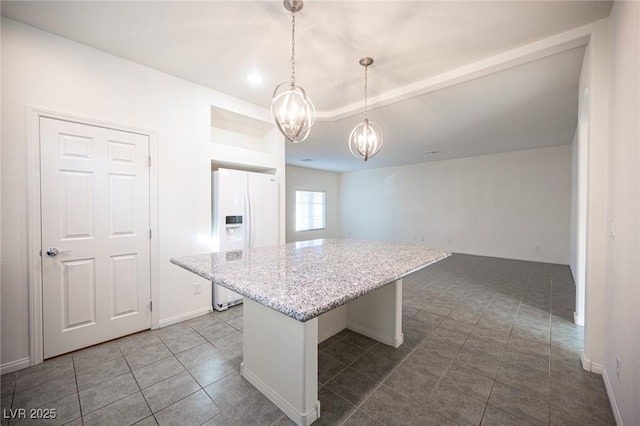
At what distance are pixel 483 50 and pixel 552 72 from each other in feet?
2.82

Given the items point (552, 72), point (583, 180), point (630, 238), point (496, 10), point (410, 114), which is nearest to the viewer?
point (630, 238)

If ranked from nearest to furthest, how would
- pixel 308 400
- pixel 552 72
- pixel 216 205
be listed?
pixel 308 400
pixel 552 72
pixel 216 205

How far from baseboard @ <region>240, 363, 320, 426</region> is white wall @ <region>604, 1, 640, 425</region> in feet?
5.06

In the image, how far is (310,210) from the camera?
870cm

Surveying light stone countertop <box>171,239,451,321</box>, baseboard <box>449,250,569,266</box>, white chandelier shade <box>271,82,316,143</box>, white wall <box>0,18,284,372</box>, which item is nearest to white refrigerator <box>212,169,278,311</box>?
white wall <box>0,18,284,372</box>

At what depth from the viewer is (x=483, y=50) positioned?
227cm

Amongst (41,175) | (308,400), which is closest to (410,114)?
(308,400)

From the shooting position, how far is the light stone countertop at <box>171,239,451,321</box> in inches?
41.4

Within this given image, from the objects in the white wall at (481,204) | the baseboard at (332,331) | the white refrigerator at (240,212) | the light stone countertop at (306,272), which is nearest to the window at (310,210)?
the white wall at (481,204)

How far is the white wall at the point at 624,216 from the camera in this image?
121cm

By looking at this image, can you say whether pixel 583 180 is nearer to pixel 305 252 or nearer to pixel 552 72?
pixel 552 72

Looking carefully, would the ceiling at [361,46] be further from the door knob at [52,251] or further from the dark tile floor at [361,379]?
the dark tile floor at [361,379]

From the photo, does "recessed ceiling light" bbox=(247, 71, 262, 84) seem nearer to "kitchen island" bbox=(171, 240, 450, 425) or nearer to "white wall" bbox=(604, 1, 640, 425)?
"kitchen island" bbox=(171, 240, 450, 425)

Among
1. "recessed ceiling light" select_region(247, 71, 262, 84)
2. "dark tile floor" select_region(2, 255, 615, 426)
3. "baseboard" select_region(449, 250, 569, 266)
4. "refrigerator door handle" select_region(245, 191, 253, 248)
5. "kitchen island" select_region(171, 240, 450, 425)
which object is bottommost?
"dark tile floor" select_region(2, 255, 615, 426)
